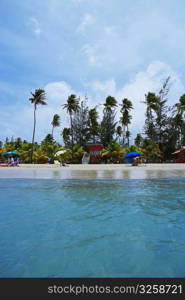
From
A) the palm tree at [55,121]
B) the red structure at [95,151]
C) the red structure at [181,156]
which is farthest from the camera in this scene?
the palm tree at [55,121]

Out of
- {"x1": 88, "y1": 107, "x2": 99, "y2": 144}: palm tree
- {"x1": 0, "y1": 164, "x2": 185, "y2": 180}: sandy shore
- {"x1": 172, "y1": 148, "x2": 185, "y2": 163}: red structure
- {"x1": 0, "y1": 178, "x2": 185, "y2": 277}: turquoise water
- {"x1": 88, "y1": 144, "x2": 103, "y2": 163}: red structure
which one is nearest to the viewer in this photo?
{"x1": 0, "y1": 178, "x2": 185, "y2": 277}: turquoise water

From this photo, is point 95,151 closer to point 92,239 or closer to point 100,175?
point 100,175

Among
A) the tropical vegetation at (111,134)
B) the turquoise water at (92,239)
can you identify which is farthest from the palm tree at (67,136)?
the turquoise water at (92,239)

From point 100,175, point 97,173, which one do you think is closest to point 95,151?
point 97,173

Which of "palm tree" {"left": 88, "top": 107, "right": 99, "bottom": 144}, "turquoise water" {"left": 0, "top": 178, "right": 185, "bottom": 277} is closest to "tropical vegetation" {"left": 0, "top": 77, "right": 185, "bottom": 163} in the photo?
"palm tree" {"left": 88, "top": 107, "right": 99, "bottom": 144}

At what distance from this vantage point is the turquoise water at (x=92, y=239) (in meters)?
2.93

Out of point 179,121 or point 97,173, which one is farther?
point 179,121

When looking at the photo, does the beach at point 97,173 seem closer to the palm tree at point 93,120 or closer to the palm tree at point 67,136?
the palm tree at point 93,120

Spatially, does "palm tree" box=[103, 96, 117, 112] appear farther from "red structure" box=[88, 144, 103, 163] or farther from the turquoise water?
the turquoise water

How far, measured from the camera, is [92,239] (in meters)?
3.98

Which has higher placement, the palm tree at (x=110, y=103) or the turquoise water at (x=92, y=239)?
the palm tree at (x=110, y=103)

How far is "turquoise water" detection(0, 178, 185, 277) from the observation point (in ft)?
9.61

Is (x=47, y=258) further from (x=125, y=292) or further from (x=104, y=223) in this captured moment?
(x=104, y=223)

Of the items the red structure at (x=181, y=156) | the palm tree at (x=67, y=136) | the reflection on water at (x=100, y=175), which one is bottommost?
the reflection on water at (x=100, y=175)
